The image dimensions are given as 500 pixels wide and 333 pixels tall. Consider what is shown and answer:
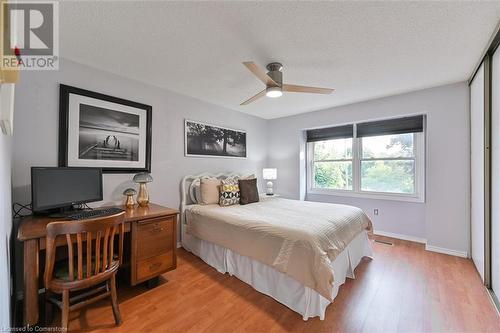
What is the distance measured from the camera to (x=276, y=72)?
2.20 meters

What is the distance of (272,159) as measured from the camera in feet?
16.2

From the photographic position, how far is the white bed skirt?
170 centimetres

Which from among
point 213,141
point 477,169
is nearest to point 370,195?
point 477,169

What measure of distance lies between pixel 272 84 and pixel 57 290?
93.7 inches

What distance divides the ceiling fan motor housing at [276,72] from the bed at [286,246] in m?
1.46

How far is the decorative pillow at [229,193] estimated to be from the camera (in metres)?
3.01

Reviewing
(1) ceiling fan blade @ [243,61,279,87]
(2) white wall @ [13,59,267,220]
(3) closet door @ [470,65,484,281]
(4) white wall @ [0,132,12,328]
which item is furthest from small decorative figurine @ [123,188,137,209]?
(3) closet door @ [470,65,484,281]

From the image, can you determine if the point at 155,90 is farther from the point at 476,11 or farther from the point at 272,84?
the point at 476,11

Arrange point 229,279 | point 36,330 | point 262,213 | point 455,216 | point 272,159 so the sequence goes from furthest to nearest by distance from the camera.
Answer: point 272,159 < point 455,216 < point 262,213 < point 229,279 < point 36,330

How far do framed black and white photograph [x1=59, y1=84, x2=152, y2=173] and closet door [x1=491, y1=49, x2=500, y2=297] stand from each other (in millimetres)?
3669

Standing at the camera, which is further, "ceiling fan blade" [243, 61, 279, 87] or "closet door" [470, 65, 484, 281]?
"closet door" [470, 65, 484, 281]

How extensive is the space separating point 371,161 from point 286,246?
113 inches

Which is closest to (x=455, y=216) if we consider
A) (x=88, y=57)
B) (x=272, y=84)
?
(x=272, y=84)

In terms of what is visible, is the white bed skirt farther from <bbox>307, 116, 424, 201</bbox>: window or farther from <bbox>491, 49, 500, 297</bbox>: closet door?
<bbox>307, 116, 424, 201</bbox>: window
